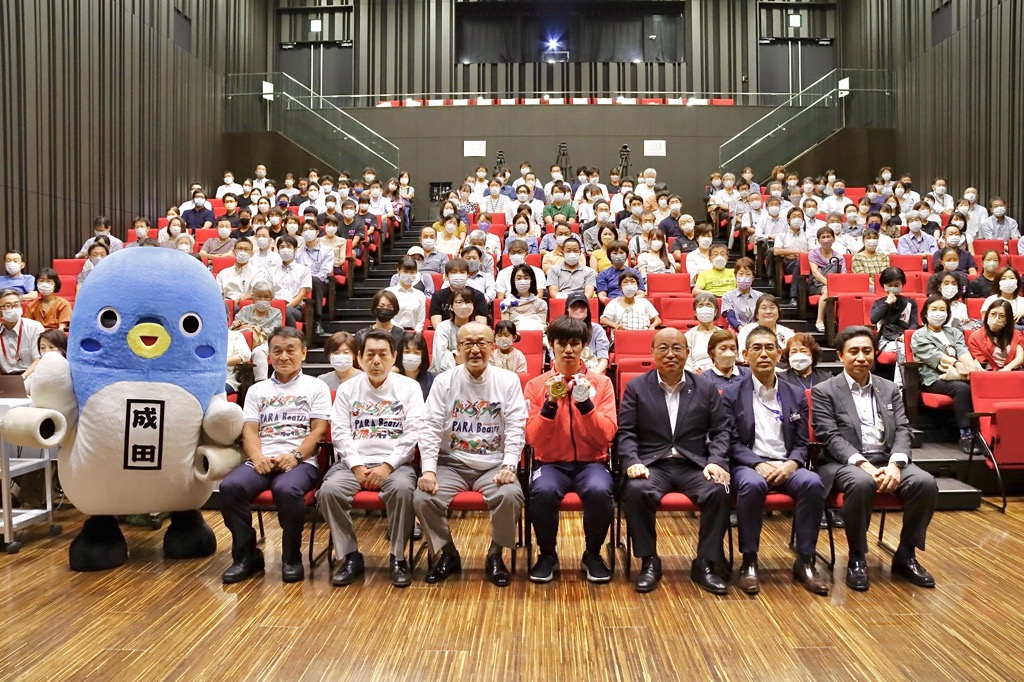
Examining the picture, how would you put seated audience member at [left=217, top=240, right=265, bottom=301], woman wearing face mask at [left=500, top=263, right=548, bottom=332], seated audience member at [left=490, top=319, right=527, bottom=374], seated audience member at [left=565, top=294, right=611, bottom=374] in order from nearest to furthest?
seated audience member at [left=490, top=319, right=527, bottom=374], seated audience member at [left=565, top=294, right=611, bottom=374], woman wearing face mask at [left=500, top=263, right=548, bottom=332], seated audience member at [left=217, top=240, right=265, bottom=301]

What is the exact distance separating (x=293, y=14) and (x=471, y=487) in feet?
53.0

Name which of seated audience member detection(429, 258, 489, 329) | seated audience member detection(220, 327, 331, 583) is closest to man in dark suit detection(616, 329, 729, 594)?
seated audience member detection(220, 327, 331, 583)

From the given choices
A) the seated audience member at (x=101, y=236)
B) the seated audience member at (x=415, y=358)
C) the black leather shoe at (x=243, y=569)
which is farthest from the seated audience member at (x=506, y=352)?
the seated audience member at (x=101, y=236)

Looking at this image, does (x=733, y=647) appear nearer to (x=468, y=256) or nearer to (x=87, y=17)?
(x=468, y=256)

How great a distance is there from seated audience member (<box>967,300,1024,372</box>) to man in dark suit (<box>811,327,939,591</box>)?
226 cm

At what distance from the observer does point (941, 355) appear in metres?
5.94

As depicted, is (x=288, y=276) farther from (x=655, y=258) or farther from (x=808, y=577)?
(x=808, y=577)

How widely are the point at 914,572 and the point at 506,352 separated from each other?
2.58 metres

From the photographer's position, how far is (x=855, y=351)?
408 cm

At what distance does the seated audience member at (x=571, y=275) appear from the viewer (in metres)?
7.65

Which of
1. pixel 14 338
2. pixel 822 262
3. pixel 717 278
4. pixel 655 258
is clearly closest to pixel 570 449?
pixel 717 278

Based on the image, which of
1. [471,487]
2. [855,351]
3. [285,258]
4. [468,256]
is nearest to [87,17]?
[285,258]

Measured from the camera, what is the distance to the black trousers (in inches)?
149

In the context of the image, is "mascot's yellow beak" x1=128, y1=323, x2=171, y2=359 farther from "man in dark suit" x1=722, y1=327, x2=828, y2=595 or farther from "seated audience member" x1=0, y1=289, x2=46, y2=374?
"seated audience member" x1=0, y1=289, x2=46, y2=374
